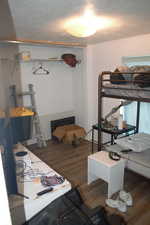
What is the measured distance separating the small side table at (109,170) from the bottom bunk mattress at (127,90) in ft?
2.75

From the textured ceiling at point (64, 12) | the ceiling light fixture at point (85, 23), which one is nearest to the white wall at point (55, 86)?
the textured ceiling at point (64, 12)

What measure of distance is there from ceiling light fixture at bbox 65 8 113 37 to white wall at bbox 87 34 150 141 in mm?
905

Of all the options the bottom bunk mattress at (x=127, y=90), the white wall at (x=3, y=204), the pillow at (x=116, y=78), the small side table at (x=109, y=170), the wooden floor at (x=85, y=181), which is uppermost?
the pillow at (x=116, y=78)

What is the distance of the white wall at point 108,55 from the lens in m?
2.77

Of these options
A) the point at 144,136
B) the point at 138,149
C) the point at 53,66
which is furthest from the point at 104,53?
the point at 138,149

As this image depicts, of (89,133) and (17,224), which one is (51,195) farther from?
(89,133)

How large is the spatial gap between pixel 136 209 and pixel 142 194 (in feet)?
1.00

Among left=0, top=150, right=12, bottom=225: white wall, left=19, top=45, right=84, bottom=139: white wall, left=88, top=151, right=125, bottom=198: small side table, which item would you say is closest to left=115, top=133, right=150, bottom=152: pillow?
left=88, top=151, right=125, bottom=198: small side table

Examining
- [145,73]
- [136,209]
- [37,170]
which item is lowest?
[136,209]

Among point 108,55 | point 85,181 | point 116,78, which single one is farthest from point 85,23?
point 85,181

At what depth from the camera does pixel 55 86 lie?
399cm

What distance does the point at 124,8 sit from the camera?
158 centimetres

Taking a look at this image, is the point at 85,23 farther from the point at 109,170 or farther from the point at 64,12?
the point at 109,170

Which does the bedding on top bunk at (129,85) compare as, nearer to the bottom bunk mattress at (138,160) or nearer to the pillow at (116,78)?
the pillow at (116,78)
